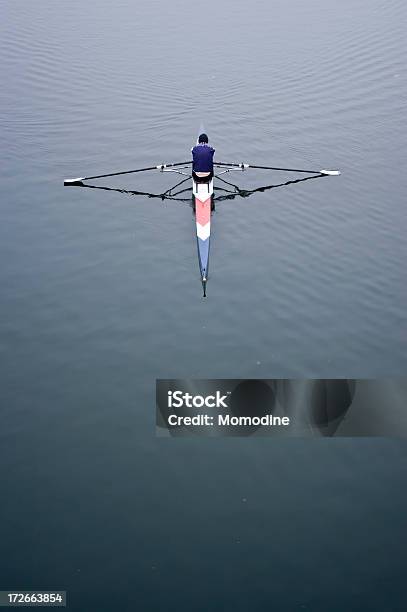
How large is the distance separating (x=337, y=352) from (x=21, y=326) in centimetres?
1245

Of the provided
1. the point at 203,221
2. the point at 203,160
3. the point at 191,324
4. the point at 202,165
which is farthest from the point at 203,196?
the point at 191,324

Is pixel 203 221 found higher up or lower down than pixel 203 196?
lower down

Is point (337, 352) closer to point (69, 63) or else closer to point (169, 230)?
point (169, 230)

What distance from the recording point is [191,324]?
88.3 feet

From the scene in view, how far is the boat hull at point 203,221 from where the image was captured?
1158 inches

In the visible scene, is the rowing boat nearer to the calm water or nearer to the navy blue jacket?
the navy blue jacket

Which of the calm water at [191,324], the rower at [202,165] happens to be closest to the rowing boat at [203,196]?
the rower at [202,165]

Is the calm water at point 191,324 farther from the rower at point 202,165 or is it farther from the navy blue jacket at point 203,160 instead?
the navy blue jacket at point 203,160

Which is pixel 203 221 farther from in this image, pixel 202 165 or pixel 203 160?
pixel 203 160

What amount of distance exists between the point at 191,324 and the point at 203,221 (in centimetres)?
650

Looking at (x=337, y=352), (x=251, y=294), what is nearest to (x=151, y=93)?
(x=251, y=294)

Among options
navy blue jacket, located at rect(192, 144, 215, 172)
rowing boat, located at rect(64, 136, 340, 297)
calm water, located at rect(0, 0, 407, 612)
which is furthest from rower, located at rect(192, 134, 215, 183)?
calm water, located at rect(0, 0, 407, 612)

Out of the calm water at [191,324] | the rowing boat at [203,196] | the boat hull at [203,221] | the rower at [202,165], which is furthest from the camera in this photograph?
the rower at [202,165]

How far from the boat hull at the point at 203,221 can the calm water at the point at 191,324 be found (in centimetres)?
95
